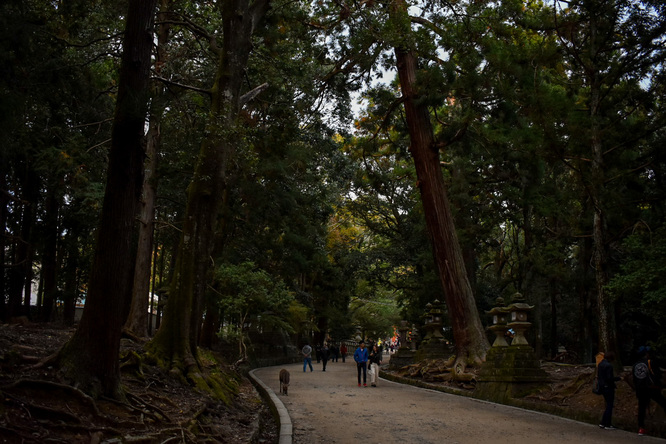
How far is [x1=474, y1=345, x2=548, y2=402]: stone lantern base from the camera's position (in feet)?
39.3

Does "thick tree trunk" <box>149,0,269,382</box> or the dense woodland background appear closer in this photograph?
the dense woodland background

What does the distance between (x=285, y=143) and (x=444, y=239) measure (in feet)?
19.1

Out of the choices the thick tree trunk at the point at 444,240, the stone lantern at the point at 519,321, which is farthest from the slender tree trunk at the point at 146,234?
A: the stone lantern at the point at 519,321

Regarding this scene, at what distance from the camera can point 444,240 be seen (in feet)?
53.4

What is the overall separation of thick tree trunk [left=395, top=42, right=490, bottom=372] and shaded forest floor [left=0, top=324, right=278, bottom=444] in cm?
887

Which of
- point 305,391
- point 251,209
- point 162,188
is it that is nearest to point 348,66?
point 251,209

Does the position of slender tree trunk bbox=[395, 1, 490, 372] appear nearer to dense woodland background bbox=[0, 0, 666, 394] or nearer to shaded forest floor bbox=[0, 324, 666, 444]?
dense woodland background bbox=[0, 0, 666, 394]

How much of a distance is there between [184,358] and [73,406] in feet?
15.2

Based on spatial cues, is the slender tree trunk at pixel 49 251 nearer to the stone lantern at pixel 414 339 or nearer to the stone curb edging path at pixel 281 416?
the stone curb edging path at pixel 281 416

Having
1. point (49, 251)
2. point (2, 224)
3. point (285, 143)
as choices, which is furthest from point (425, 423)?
point (49, 251)

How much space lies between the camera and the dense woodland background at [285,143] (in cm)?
810

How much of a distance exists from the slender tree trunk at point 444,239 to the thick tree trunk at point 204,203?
6.07 meters

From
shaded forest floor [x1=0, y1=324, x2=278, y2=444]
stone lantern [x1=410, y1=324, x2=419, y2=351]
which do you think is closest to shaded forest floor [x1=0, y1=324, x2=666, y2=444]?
shaded forest floor [x1=0, y1=324, x2=278, y2=444]

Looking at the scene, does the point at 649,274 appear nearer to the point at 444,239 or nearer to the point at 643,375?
the point at 643,375
